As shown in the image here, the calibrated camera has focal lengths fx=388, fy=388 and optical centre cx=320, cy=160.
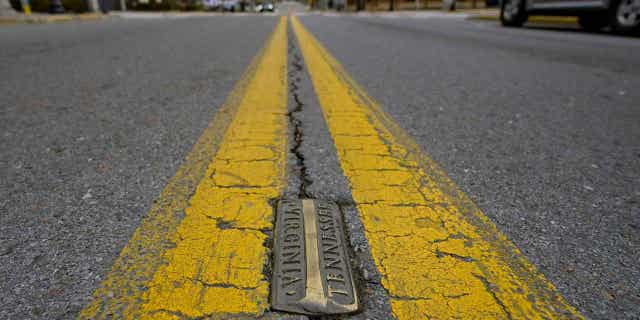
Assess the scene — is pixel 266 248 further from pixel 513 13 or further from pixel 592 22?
pixel 513 13

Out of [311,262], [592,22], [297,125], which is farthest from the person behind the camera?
[592,22]

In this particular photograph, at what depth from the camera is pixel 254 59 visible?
464cm

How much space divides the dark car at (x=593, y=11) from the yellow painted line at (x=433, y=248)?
28.3 feet

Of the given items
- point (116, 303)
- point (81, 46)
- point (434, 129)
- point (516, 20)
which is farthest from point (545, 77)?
point (516, 20)

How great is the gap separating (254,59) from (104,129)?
283 cm

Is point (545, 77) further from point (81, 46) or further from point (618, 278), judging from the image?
point (81, 46)

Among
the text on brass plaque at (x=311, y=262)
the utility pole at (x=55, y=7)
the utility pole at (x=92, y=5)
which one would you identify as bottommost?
the text on brass plaque at (x=311, y=262)

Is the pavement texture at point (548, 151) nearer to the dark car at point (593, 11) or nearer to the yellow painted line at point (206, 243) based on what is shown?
the yellow painted line at point (206, 243)

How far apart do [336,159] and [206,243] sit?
2.48 ft

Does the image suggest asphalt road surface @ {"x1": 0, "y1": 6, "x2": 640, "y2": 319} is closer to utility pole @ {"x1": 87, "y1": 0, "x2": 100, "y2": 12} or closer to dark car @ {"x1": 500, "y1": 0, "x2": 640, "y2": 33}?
dark car @ {"x1": 500, "y1": 0, "x2": 640, "y2": 33}

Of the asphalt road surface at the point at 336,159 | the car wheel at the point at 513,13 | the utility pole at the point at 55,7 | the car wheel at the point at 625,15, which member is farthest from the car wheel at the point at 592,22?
the utility pole at the point at 55,7

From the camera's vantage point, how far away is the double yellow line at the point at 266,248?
0.88 metres

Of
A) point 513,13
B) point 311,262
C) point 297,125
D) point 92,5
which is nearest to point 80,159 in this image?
point 297,125

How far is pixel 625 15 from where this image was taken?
7809 mm
